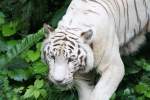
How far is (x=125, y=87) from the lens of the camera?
20.4 feet

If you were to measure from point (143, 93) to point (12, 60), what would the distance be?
1112 mm

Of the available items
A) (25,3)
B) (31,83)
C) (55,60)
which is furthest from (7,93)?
(25,3)

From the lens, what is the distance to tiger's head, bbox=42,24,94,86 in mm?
5090

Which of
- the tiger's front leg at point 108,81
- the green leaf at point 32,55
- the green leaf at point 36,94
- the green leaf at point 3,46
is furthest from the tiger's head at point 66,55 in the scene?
the green leaf at point 3,46

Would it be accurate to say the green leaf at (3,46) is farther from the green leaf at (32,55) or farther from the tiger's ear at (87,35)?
the tiger's ear at (87,35)

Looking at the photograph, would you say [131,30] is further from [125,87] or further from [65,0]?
[65,0]

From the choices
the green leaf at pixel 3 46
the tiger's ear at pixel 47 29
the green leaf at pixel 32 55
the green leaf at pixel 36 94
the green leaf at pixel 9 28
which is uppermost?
the tiger's ear at pixel 47 29

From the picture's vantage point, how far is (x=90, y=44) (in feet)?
17.2

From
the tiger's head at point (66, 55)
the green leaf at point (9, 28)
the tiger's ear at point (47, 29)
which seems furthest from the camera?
the green leaf at point (9, 28)

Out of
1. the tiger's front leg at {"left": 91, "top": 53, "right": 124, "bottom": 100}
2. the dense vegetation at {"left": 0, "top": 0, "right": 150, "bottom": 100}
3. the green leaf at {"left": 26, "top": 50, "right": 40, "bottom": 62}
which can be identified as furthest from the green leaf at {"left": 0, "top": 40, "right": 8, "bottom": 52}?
the tiger's front leg at {"left": 91, "top": 53, "right": 124, "bottom": 100}

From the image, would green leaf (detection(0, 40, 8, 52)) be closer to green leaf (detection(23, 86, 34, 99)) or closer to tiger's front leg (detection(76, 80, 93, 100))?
green leaf (detection(23, 86, 34, 99))

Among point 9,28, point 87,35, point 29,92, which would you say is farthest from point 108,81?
point 9,28

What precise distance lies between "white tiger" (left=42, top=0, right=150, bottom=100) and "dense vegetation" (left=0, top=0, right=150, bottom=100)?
31 cm

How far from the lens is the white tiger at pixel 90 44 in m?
5.15
